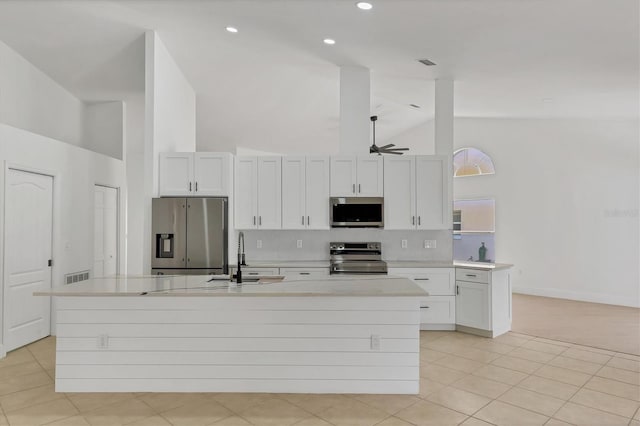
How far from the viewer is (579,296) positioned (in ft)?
23.2

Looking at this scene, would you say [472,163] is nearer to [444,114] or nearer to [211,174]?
[444,114]

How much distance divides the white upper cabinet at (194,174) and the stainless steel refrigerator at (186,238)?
30 centimetres

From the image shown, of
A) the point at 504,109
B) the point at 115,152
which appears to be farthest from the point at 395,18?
the point at 115,152

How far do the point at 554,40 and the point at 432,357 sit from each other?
3268 mm

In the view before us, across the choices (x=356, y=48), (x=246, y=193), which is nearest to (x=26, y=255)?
(x=246, y=193)

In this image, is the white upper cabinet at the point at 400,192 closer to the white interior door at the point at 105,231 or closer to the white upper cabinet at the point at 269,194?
the white upper cabinet at the point at 269,194

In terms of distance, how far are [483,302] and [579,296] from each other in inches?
133

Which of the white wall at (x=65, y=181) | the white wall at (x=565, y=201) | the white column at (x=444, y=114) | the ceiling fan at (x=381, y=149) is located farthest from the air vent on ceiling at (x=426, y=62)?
the white wall at (x=65, y=181)

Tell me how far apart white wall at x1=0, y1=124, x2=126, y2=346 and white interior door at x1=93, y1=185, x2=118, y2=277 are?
9.5 inches

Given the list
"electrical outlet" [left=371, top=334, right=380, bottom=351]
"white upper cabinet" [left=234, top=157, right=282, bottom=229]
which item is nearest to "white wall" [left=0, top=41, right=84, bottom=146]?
"white upper cabinet" [left=234, top=157, right=282, bottom=229]

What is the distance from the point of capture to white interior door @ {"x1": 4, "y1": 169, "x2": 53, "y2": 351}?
435cm

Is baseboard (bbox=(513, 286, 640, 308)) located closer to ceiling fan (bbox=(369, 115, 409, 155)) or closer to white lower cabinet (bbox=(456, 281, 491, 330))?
white lower cabinet (bbox=(456, 281, 491, 330))

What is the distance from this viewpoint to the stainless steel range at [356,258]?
5133mm

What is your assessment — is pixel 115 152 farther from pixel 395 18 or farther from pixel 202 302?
pixel 395 18
